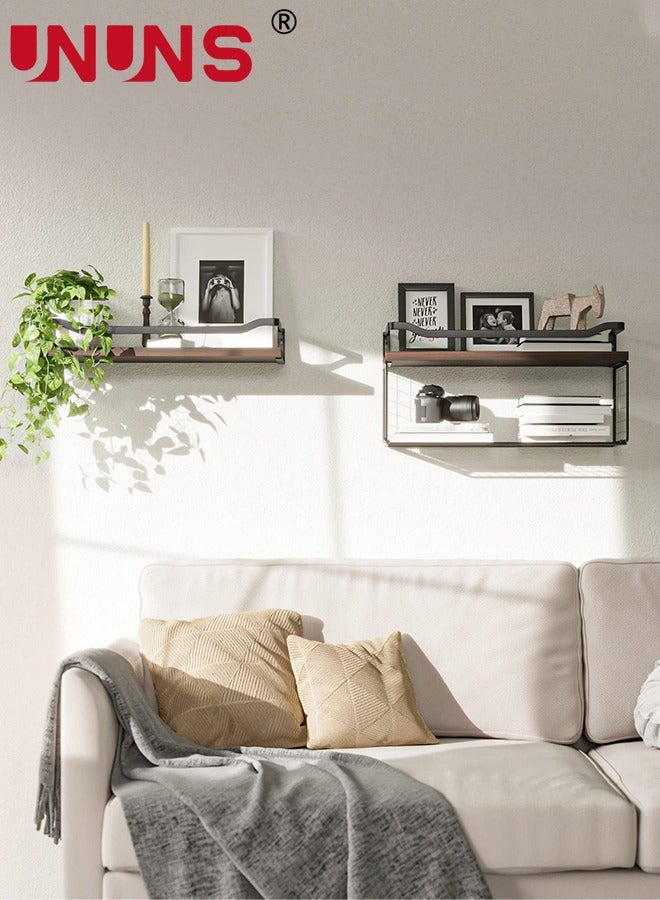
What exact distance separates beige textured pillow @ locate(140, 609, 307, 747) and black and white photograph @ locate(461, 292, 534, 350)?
1.12 meters

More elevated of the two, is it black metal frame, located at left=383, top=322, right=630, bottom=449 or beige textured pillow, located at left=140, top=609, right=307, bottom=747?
black metal frame, located at left=383, top=322, right=630, bottom=449

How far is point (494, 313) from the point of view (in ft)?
10.2

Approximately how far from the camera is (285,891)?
1976 millimetres

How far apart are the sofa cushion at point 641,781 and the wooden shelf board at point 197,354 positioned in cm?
145

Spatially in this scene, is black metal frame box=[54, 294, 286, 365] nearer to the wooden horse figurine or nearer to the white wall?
the white wall

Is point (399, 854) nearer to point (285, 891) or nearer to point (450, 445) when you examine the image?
point (285, 891)

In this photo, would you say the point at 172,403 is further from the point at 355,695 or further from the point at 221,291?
the point at 355,695

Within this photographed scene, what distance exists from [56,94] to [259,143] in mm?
667

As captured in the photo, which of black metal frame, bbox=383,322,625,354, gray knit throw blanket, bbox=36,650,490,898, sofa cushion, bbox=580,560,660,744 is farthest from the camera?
black metal frame, bbox=383,322,625,354

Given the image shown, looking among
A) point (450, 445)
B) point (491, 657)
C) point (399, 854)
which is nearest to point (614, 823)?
point (399, 854)

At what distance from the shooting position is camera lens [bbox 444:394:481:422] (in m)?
2.93

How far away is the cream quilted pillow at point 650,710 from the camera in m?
2.50

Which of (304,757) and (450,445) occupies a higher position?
(450,445)

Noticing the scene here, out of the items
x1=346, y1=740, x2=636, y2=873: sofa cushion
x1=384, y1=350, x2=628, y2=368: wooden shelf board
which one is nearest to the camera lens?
x1=384, y1=350, x2=628, y2=368: wooden shelf board
